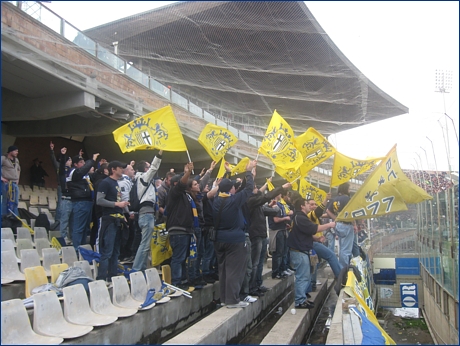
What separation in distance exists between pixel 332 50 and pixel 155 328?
752 centimetres

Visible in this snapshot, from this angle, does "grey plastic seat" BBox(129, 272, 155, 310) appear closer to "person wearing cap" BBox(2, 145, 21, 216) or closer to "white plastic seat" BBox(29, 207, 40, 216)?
"person wearing cap" BBox(2, 145, 21, 216)

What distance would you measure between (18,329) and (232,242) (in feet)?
9.71

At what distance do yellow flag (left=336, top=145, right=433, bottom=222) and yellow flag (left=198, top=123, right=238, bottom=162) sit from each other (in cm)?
271

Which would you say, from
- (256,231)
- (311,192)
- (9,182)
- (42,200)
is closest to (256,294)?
(256,231)

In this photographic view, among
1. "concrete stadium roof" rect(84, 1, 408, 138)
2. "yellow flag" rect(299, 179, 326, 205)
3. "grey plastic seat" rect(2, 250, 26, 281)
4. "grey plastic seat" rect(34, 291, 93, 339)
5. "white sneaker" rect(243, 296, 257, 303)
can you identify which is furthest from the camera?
"yellow flag" rect(299, 179, 326, 205)

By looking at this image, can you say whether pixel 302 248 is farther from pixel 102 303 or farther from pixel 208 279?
pixel 102 303

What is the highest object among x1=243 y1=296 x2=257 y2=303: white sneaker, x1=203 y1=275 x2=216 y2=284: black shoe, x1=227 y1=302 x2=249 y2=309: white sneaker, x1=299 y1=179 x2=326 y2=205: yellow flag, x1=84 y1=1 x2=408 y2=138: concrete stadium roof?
x1=84 y1=1 x2=408 y2=138: concrete stadium roof

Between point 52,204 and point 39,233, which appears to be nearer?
point 39,233

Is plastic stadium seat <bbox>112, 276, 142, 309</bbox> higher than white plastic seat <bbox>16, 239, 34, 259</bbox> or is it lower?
lower

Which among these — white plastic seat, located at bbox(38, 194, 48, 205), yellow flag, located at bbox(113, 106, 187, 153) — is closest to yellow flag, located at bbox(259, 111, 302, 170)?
yellow flag, located at bbox(113, 106, 187, 153)

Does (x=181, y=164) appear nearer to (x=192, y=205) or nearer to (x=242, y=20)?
(x=242, y=20)

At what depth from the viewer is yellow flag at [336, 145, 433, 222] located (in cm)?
748

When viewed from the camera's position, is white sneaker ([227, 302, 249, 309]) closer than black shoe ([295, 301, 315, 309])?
Yes

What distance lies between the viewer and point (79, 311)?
4520mm
